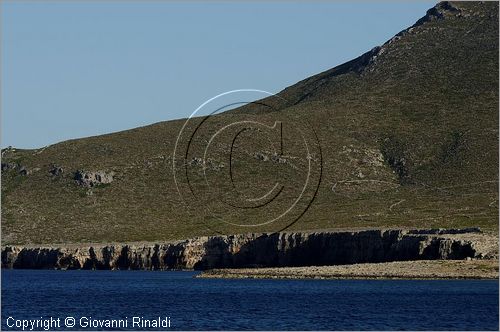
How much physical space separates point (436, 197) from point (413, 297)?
8957 centimetres

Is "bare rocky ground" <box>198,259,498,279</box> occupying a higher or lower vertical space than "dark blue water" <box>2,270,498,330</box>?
higher

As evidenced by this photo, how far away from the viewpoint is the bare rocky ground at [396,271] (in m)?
123

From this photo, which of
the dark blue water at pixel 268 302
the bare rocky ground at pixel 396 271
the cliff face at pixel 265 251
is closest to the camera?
the dark blue water at pixel 268 302

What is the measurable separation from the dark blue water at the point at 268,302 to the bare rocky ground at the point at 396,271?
1240 millimetres

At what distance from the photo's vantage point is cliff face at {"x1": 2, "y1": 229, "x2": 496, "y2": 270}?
13650 centimetres

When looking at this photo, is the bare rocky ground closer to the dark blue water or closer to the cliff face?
the dark blue water

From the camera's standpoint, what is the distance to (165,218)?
196000 millimetres

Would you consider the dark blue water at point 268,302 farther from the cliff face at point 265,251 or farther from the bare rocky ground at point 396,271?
the cliff face at point 265,251

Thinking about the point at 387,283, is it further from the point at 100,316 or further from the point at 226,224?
the point at 226,224

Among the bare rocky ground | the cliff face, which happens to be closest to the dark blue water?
the bare rocky ground

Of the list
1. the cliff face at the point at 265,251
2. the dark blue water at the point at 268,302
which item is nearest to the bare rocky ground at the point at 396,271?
the dark blue water at the point at 268,302

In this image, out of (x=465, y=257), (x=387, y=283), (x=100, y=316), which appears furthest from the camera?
(x=465, y=257)

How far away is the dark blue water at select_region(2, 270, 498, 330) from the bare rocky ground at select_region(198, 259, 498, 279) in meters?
1.24

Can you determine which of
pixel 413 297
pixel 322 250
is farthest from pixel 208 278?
pixel 413 297
